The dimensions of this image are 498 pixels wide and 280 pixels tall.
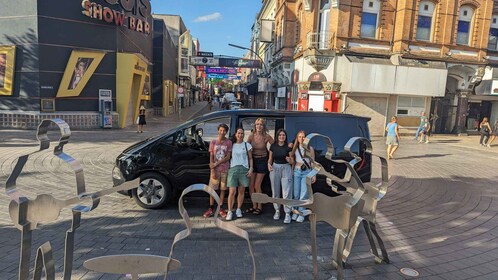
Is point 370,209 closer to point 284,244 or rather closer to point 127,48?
point 284,244

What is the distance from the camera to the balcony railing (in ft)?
66.1

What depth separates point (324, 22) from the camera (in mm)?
21234

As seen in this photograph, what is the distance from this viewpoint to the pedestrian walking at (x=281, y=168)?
17.9ft

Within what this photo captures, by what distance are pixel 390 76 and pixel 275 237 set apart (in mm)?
17253

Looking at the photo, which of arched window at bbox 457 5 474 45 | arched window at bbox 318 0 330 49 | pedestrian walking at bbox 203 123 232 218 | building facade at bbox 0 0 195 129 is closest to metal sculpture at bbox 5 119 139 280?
pedestrian walking at bbox 203 123 232 218

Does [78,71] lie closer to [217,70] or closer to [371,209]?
[371,209]

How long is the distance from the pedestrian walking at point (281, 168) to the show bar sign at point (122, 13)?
14832 mm

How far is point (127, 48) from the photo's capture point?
19.7 metres

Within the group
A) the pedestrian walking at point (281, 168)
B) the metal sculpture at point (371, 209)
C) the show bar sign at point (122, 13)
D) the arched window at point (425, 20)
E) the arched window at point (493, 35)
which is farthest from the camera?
the arched window at point (493, 35)

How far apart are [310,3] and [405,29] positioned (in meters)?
5.90

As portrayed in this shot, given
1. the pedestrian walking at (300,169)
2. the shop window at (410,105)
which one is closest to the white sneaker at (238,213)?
the pedestrian walking at (300,169)

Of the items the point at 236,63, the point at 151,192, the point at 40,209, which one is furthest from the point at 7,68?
the point at 236,63

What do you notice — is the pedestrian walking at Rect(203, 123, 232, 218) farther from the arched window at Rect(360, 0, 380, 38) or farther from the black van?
the arched window at Rect(360, 0, 380, 38)

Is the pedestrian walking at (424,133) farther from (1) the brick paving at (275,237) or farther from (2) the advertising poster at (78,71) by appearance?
(2) the advertising poster at (78,71)
